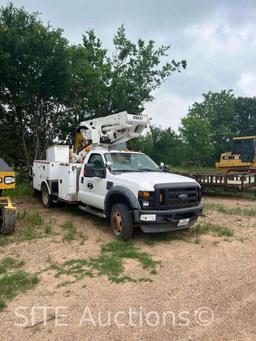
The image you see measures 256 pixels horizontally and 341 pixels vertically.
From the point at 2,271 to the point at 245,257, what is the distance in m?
4.12

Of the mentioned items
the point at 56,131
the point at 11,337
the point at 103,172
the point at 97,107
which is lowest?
the point at 11,337

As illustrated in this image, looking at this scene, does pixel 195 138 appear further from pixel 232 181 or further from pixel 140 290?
pixel 140 290

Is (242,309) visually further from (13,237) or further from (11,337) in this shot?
(13,237)

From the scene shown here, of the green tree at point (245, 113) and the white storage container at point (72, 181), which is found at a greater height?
the green tree at point (245, 113)

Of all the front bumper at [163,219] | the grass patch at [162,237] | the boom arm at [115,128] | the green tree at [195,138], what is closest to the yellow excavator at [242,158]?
the boom arm at [115,128]

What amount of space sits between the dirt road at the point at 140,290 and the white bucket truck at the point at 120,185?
54 cm

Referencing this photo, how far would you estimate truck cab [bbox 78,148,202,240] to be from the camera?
6.44m

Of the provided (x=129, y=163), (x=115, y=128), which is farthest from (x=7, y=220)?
(x=115, y=128)

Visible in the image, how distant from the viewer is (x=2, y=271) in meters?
5.07

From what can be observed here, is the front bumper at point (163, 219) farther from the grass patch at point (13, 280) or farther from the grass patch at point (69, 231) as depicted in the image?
the grass patch at point (13, 280)

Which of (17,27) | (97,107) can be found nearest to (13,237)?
(17,27)

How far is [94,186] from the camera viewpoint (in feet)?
26.2

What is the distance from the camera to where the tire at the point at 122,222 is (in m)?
6.57

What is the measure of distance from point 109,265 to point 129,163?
11.1ft
